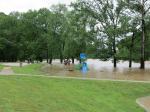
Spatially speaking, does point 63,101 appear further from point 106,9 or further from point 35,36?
point 35,36

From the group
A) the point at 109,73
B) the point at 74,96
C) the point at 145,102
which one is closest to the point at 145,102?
the point at 145,102

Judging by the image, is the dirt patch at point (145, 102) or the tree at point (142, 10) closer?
the dirt patch at point (145, 102)

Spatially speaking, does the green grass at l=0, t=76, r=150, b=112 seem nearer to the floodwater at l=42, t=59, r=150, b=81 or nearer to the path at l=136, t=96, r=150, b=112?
the path at l=136, t=96, r=150, b=112

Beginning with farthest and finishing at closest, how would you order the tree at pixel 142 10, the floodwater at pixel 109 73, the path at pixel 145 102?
the tree at pixel 142 10, the floodwater at pixel 109 73, the path at pixel 145 102

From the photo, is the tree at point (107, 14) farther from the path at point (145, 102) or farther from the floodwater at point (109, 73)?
the path at point (145, 102)

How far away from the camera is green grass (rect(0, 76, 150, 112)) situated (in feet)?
50.1

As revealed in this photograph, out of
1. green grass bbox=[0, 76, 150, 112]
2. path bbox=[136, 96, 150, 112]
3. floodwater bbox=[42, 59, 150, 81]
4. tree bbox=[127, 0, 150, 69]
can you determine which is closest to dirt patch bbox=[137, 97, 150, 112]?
path bbox=[136, 96, 150, 112]

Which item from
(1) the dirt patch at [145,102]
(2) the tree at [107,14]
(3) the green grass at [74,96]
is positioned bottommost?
(1) the dirt patch at [145,102]

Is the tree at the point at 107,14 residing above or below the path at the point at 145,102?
above

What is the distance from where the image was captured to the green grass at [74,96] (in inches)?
602

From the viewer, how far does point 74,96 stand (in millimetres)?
19562

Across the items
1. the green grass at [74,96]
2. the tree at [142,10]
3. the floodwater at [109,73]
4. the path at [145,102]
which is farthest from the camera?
the tree at [142,10]

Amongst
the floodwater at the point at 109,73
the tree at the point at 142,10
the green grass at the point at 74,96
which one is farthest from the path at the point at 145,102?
the tree at the point at 142,10

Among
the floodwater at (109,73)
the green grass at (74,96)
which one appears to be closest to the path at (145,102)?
the green grass at (74,96)
